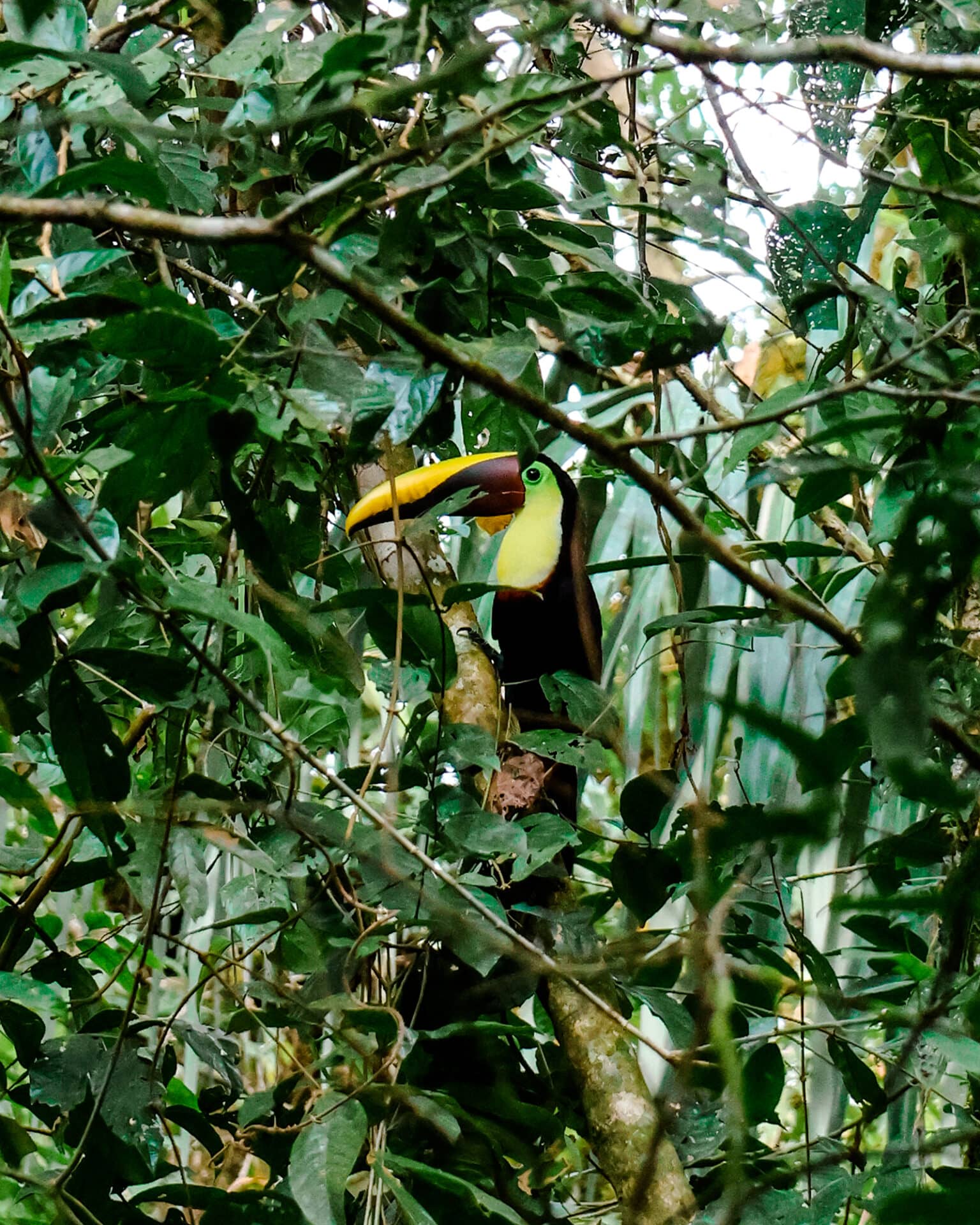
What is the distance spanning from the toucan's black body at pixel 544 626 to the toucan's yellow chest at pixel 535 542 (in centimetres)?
2

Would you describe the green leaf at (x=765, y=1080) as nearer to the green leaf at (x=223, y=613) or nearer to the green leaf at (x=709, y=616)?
the green leaf at (x=709, y=616)

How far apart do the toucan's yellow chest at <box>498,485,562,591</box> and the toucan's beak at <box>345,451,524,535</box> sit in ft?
0.18

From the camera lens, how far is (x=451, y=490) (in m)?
1.59

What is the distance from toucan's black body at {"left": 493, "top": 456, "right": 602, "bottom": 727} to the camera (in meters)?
1.99

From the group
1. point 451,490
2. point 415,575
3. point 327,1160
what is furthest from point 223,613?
point 451,490

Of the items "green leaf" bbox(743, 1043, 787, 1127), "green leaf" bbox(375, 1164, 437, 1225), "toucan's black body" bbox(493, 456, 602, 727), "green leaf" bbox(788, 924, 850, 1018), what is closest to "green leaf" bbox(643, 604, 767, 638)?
"green leaf" bbox(788, 924, 850, 1018)

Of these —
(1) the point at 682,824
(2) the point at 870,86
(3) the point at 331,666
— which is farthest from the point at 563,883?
(2) the point at 870,86

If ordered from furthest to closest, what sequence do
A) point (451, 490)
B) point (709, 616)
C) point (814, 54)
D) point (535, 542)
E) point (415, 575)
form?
point (535, 542) → point (451, 490) → point (415, 575) → point (709, 616) → point (814, 54)

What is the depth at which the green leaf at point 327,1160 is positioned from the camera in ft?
2.40

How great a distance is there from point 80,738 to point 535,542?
1.38 m

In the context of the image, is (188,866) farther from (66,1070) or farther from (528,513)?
(528,513)

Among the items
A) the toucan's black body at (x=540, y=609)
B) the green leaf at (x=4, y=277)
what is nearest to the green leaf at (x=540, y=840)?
the toucan's black body at (x=540, y=609)

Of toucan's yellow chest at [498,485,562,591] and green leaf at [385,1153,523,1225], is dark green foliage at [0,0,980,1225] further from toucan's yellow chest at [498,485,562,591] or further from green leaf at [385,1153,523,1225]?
toucan's yellow chest at [498,485,562,591]

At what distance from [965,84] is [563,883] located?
0.88 m
